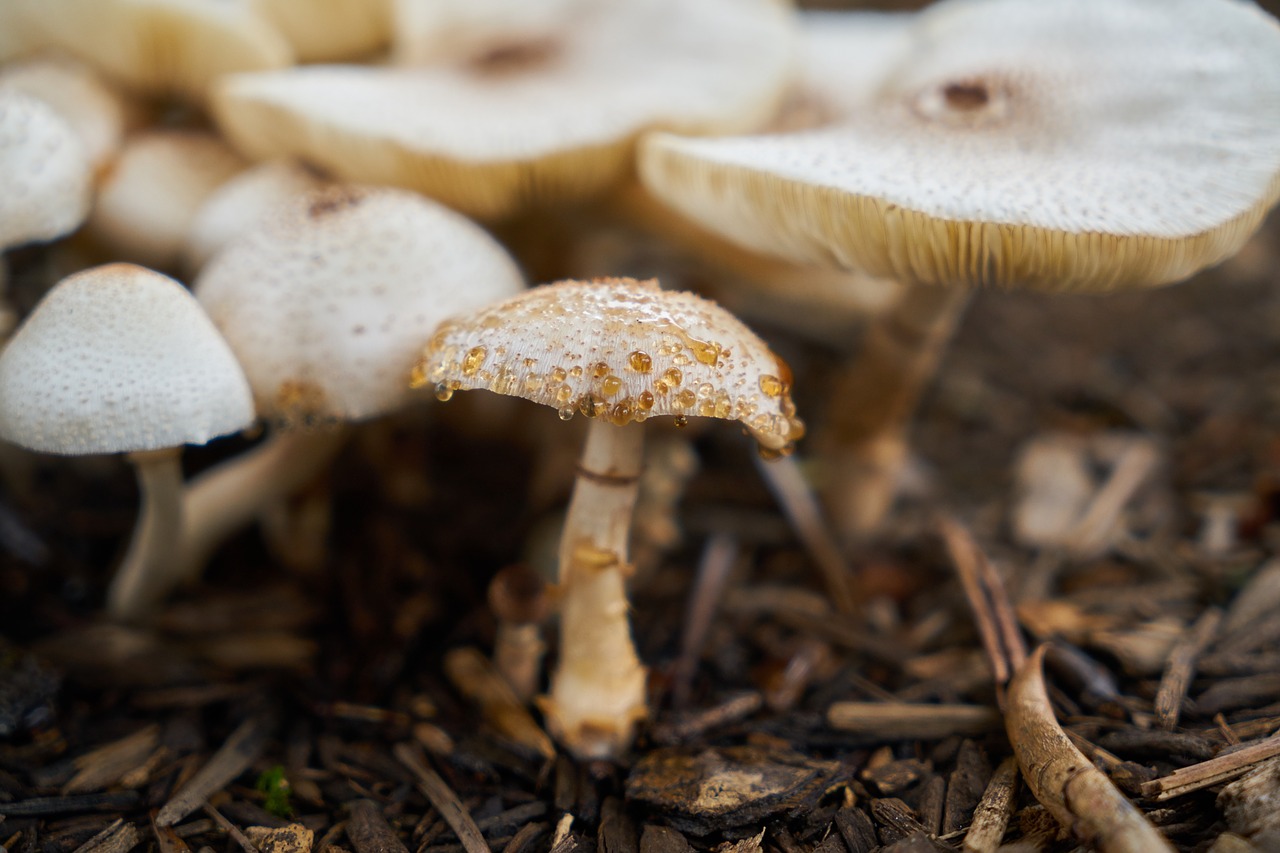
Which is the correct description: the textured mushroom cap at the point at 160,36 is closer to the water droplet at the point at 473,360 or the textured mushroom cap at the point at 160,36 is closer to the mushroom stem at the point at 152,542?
the mushroom stem at the point at 152,542

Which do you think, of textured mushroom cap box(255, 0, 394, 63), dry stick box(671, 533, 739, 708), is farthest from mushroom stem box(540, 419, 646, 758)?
textured mushroom cap box(255, 0, 394, 63)

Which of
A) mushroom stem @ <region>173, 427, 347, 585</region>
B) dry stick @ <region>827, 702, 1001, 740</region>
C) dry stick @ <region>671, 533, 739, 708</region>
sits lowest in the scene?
dry stick @ <region>671, 533, 739, 708</region>

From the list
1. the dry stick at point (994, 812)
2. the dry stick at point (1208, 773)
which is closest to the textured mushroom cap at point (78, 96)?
the dry stick at point (994, 812)

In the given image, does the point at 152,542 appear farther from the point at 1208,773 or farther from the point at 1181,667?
the point at 1181,667

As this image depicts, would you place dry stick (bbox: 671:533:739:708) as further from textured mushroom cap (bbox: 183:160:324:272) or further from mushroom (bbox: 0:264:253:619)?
textured mushroom cap (bbox: 183:160:324:272)

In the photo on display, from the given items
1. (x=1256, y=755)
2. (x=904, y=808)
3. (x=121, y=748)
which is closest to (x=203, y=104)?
(x=121, y=748)
